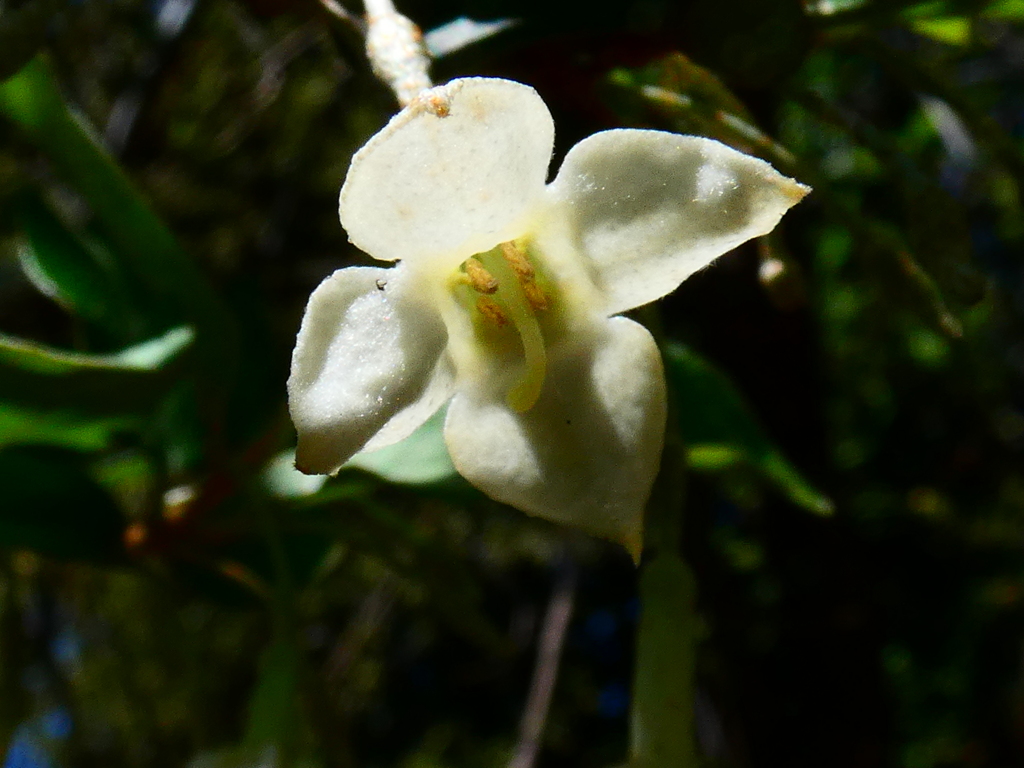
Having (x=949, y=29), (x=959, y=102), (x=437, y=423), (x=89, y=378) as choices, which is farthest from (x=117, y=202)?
(x=949, y=29)

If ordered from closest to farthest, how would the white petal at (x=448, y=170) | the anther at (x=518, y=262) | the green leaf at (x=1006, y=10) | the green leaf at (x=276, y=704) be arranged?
the white petal at (x=448, y=170) < the anther at (x=518, y=262) < the green leaf at (x=276, y=704) < the green leaf at (x=1006, y=10)

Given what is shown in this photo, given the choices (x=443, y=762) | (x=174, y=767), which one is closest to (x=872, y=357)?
(x=443, y=762)

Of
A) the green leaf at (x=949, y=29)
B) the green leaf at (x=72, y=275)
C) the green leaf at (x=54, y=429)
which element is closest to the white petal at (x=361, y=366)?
the green leaf at (x=54, y=429)

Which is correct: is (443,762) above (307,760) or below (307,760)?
below

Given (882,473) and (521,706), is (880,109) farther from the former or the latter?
(521,706)

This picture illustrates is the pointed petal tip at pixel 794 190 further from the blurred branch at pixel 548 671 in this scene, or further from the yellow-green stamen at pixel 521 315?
the blurred branch at pixel 548 671
